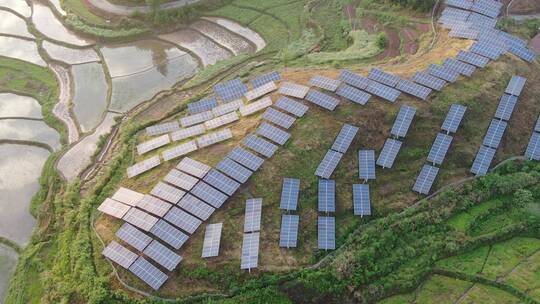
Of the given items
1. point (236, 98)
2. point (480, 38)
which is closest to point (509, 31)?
point (480, 38)

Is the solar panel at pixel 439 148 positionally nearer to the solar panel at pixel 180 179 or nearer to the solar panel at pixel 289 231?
the solar panel at pixel 289 231

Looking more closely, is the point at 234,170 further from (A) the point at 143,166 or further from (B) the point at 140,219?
(A) the point at 143,166

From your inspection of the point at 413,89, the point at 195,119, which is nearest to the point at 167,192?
the point at 195,119

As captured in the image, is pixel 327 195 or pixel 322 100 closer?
pixel 327 195

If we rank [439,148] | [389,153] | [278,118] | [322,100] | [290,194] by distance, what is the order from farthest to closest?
[322,100]
[278,118]
[439,148]
[389,153]
[290,194]

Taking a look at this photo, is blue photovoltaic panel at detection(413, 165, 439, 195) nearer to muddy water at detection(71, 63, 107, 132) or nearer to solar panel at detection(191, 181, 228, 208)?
solar panel at detection(191, 181, 228, 208)

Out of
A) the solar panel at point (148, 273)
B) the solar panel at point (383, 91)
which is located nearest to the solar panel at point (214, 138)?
the solar panel at point (148, 273)

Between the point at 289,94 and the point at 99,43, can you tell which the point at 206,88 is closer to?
the point at 289,94

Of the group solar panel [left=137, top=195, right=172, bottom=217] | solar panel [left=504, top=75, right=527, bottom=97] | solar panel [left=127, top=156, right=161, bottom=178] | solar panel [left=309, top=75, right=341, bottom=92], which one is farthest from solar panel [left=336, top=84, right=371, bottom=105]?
solar panel [left=137, top=195, right=172, bottom=217]
